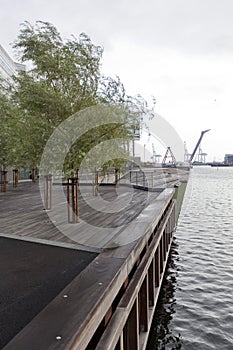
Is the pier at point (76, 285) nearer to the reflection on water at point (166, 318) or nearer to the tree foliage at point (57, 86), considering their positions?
the reflection on water at point (166, 318)

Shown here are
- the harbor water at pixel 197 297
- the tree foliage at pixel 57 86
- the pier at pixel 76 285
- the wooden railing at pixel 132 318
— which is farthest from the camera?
the tree foliage at pixel 57 86

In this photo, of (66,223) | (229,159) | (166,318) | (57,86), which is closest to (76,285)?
(166,318)

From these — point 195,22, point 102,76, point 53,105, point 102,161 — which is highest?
point 195,22

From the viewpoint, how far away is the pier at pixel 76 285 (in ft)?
5.83

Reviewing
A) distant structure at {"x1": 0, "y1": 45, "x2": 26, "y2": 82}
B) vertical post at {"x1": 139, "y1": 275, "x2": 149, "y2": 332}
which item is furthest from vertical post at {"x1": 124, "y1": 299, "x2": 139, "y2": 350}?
distant structure at {"x1": 0, "y1": 45, "x2": 26, "y2": 82}

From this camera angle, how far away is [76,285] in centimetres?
240

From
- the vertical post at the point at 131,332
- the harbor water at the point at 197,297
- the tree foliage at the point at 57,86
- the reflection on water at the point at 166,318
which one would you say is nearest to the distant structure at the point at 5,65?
the tree foliage at the point at 57,86

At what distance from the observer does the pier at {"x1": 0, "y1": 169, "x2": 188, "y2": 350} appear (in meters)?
1.78

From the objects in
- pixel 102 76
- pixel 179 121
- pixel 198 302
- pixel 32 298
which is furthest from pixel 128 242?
pixel 179 121

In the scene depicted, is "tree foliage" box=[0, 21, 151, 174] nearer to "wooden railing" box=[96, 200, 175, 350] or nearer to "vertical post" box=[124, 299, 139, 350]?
"wooden railing" box=[96, 200, 175, 350]

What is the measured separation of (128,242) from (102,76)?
14.1ft

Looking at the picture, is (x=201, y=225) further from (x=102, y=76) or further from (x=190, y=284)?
(x=102, y=76)

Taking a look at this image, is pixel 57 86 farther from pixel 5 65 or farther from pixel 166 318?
pixel 5 65

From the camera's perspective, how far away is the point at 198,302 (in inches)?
236
